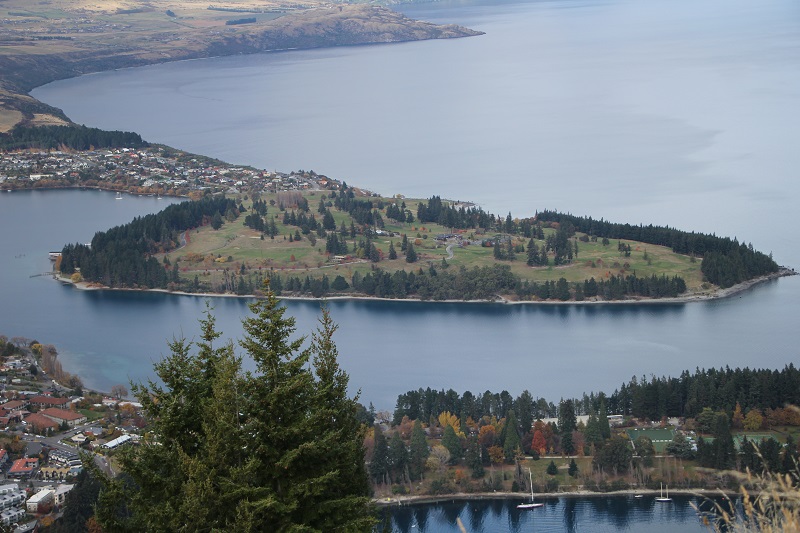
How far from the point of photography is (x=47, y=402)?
78.1ft

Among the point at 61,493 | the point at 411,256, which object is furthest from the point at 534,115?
the point at 61,493

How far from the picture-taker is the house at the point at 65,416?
22469 mm

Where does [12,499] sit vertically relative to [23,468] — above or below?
below

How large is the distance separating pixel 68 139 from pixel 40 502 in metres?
40.5

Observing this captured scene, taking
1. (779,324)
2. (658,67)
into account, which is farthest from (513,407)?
(658,67)

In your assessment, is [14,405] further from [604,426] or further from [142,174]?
[142,174]

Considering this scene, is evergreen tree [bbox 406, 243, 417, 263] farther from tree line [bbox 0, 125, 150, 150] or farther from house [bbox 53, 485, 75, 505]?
tree line [bbox 0, 125, 150, 150]

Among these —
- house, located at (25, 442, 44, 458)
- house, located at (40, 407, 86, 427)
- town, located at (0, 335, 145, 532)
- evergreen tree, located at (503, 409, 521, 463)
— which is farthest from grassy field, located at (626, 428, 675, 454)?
house, located at (25, 442, 44, 458)

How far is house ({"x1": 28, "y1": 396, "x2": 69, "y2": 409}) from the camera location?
23594 millimetres

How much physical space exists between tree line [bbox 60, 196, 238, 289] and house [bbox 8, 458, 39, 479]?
50.9 feet

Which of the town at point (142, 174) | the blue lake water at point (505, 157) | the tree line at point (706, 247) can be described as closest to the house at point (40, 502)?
the blue lake water at point (505, 157)

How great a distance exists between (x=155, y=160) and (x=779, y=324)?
3359 cm

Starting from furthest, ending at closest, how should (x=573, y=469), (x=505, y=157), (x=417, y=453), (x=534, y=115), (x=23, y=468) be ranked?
(x=534, y=115)
(x=505, y=157)
(x=417, y=453)
(x=23, y=468)
(x=573, y=469)

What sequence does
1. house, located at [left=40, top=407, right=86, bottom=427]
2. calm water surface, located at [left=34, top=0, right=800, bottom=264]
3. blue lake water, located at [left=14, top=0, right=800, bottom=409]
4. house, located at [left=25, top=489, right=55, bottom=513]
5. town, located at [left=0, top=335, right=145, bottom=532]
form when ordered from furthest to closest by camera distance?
calm water surface, located at [left=34, top=0, right=800, bottom=264] < blue lake water, located at [left=14, top=0, right=800, bottom=409] < house, located at [left=40, top=407, right=86, bottom=427] < town, located at [left=0, top=335, right=145, bottom=532] < house, located at [left=25, top=489, right=55, bottom=513]
